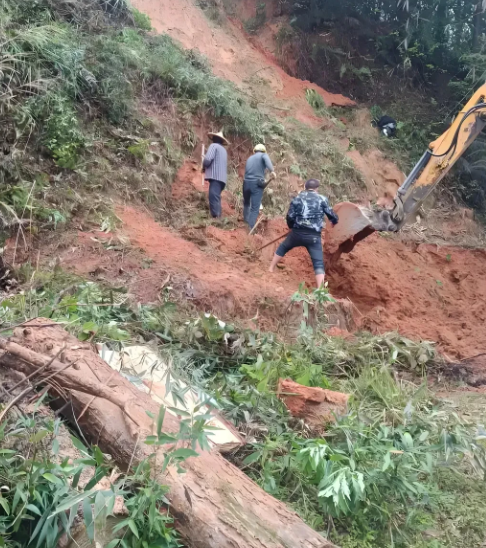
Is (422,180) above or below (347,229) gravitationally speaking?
above

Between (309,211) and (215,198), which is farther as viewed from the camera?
(215,198)

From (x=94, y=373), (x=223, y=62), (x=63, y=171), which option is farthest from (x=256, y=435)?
(x=223, y=62)

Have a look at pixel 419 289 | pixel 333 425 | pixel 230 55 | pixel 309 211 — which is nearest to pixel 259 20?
pixel 230 55

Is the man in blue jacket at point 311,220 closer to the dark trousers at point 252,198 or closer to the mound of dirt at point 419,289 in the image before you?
the mound of dirt at point 419,289

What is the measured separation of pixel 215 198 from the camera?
8.84m

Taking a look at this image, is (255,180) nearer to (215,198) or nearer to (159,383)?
(215,198)

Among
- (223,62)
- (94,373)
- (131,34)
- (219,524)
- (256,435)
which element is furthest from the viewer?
(223,62)

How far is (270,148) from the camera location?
37.1ft

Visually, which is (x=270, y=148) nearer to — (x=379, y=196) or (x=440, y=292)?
(x=379, y=196)

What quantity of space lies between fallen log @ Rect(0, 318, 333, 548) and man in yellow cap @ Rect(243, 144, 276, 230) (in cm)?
607

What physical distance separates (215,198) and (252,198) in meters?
0.70

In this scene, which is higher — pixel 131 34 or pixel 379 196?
pixel 131 34

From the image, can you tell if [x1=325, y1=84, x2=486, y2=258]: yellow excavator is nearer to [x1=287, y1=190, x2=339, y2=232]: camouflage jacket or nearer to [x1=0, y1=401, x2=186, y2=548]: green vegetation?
[x1=287, y1=190, x2=339, y2=232]: camouflage jacket

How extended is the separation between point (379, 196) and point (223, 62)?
543cm
